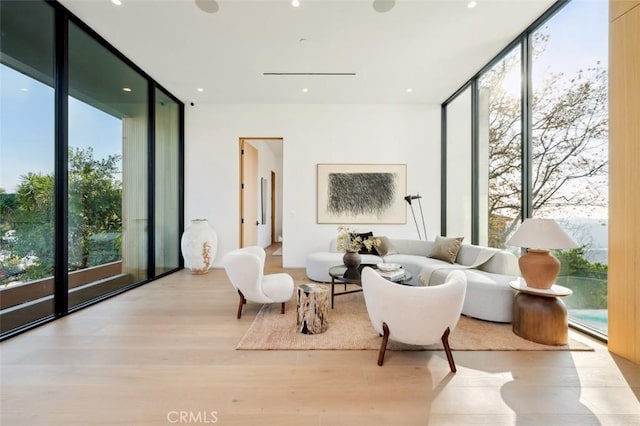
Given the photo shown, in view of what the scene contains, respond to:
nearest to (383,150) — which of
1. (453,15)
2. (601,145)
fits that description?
(453,15)

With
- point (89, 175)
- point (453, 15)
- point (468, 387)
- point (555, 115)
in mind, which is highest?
point (453, 15)

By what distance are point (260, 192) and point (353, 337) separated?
5.45m

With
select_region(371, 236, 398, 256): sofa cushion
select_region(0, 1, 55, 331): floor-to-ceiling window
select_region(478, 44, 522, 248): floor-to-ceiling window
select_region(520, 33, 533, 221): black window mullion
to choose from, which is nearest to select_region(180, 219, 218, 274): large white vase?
select_region(0, 1, 55, 331): floor-to-ceiling window

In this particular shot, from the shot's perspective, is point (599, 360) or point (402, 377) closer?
point (402, 377)

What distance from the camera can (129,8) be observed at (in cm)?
278

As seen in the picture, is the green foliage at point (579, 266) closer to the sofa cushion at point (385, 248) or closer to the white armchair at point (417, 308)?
the white armchair at point (417, 308)

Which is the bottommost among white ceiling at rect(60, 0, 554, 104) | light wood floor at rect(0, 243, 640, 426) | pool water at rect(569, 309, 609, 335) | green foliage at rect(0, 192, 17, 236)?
light wood floor at rect(0, 243, 640, 426)

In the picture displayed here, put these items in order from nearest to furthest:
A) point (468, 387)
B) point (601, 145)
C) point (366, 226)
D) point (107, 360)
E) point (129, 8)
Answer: point (468, 387) < point (107, 360) < point (601, 145) < point (129, 8) < point (366, 226)

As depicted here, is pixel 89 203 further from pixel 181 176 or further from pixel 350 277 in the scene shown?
pixel 350 277

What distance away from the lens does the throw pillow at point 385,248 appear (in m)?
4.59

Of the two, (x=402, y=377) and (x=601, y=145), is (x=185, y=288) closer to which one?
(x=402, y=377)

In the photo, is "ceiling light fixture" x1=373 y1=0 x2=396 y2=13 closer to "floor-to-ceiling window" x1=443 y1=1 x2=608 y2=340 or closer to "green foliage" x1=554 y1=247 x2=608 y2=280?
"floor-to-ceiling window" x1=443 y1=1 x2=608 y2=340

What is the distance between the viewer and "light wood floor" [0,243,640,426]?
4.94ft

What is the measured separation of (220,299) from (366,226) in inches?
121
